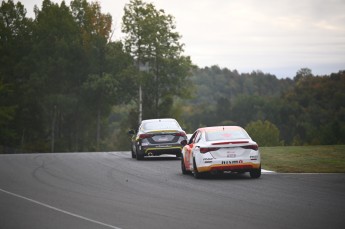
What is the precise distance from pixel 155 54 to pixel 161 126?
45.8 m

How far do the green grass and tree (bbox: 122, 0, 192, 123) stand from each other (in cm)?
4390

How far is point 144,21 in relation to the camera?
2815 inches

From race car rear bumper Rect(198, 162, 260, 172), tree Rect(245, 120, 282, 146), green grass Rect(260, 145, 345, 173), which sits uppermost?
race car rear bumper Rect(198, 162, 260, 172)

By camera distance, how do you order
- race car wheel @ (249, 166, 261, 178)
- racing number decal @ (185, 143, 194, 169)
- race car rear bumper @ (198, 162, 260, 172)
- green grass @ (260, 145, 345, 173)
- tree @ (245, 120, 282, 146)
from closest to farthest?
race car rear bumper @ (198, 162, 260, 172)
race car wheel @ (249, 166, 261, 178)
racing number decal @ (185, 143, 194, 169)
green grass @ (260, 145, 345, 173)
tree @ (245, 120, 282, 146)

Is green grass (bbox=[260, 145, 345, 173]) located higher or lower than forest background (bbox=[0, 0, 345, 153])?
lower

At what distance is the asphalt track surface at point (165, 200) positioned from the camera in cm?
1031

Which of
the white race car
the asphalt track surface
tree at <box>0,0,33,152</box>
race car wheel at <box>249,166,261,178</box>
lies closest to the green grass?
the asphalt track surface

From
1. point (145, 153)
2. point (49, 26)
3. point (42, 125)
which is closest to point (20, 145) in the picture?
point (42, 125)

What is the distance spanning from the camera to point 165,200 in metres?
13.2

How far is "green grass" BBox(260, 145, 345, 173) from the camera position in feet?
66.2

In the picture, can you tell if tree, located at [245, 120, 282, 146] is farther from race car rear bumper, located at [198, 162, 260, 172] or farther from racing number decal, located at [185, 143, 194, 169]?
race car rear bumper, located at [198, 162, 260, 172]

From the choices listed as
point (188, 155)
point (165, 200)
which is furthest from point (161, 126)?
point (165, 200)

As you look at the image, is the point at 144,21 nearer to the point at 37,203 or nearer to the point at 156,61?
the point at 156,61

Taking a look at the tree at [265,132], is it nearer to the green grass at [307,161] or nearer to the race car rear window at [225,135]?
the green grass at [307,161]
